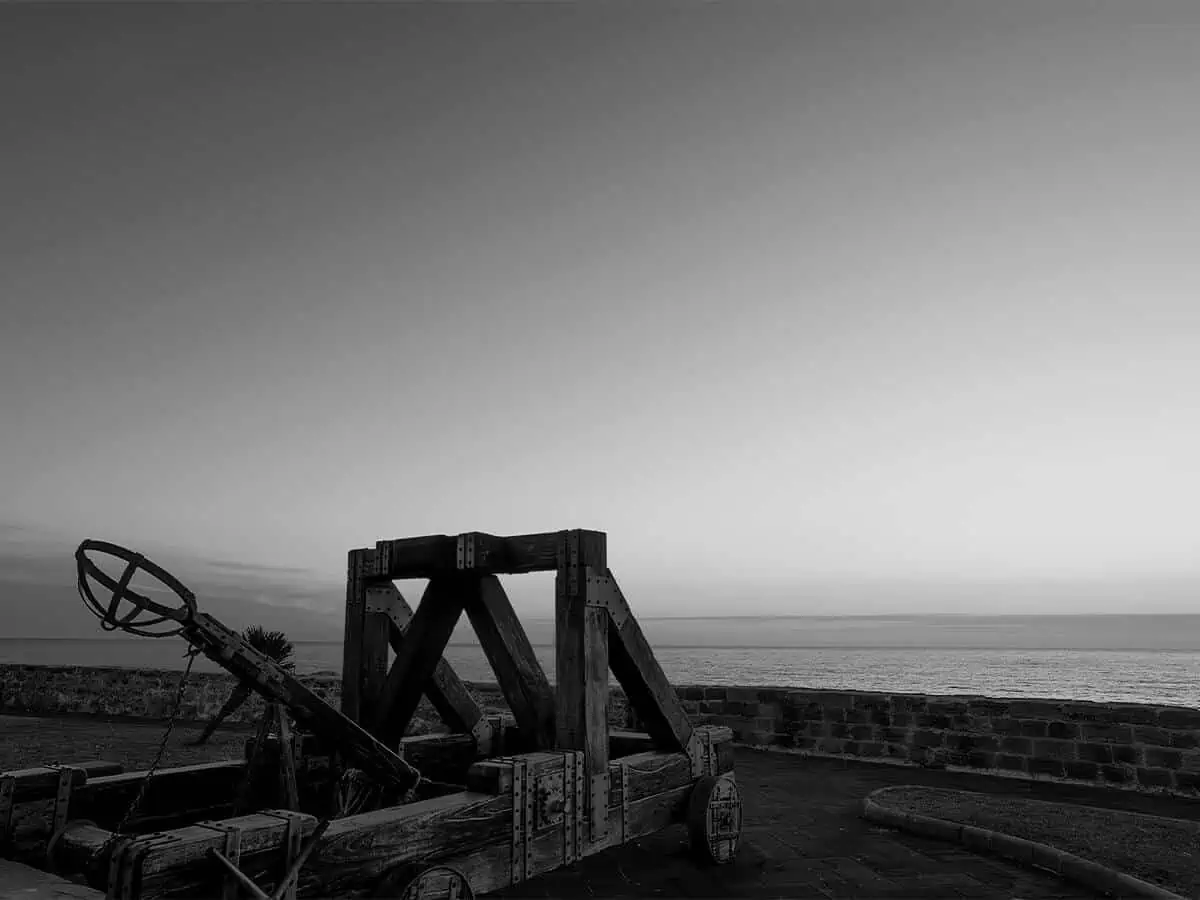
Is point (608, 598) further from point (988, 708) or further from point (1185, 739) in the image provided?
point (1185, 739)

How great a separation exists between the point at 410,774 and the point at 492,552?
4.12ft

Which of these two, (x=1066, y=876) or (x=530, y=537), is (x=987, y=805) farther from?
(x=530, y=537)

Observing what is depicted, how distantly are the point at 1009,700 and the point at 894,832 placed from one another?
11.0 feet

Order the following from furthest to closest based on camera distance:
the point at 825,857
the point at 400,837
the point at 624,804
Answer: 1. the point at 825,857
2. the point at 624,804
3. the point at 400,837

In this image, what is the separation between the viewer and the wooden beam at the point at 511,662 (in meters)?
5.02

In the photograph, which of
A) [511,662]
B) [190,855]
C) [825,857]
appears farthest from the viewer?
[825,857]

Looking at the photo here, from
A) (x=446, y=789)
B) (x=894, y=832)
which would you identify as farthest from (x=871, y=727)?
(x=446, y=789)

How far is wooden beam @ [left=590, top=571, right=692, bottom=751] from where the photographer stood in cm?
484

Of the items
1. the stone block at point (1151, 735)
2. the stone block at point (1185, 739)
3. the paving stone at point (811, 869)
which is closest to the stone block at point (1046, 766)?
the stone block at point (1151, 735)

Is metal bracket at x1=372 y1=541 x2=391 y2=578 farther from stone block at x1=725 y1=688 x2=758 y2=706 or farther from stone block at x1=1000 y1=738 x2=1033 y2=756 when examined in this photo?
stone block at x1=1000 y1=738 x2=1033 y2=756

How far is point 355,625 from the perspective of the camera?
214 inches

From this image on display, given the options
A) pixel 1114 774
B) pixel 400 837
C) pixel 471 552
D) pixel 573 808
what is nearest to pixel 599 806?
pixel 573 808

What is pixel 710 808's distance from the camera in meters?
5.21

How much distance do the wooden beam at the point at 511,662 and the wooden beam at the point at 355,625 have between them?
81cm
